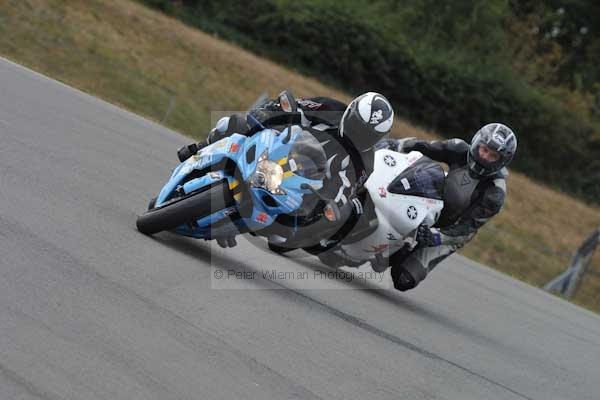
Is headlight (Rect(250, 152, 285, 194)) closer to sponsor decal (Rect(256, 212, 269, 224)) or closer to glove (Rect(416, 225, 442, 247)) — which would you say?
sponsor decal (Rect(256, 212, 269, 224))

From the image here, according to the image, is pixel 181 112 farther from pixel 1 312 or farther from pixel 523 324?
pixel 1 312

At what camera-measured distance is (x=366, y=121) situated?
7113 millimetres

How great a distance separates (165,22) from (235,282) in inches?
971

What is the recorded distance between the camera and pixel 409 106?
36031 mm

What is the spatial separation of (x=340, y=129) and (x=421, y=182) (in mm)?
1618

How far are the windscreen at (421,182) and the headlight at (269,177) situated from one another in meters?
2.29

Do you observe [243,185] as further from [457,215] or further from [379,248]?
[457,215]

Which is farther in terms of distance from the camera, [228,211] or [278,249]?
[278,249]

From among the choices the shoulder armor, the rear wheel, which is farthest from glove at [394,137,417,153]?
the rear wheel

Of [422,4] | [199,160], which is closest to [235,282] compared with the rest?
[199,160]

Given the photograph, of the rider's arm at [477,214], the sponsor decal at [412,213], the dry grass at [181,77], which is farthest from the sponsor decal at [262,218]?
the dry grass at [181,77]

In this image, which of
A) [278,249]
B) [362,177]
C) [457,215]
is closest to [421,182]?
[457,215]

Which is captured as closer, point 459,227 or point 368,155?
point 368,155

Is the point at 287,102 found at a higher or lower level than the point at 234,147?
higher
